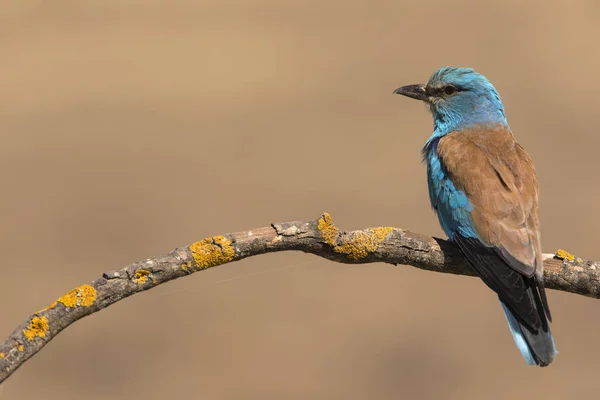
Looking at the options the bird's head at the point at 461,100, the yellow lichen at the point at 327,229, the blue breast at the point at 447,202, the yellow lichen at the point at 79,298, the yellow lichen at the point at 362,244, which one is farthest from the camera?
the bird's head at the point at 461,100

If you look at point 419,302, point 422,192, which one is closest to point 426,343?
point 419,302

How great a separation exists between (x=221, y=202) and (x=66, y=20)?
27.2ft

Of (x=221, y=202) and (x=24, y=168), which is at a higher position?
(x=24, y=168)

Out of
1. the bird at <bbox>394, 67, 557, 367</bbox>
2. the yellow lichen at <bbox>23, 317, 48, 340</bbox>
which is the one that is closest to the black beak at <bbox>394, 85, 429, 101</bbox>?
the bird at <bbox>394, 67, 557, 367</bbox>

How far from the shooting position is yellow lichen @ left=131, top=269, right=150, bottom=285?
4.91m

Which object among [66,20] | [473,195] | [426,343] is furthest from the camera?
[66,20]

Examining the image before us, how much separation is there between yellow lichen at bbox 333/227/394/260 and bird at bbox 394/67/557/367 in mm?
773

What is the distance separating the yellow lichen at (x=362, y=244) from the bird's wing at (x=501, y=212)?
80cm

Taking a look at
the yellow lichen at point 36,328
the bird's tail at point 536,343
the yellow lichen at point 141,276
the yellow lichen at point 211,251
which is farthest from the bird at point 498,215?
the yellow lichen at point 36,328

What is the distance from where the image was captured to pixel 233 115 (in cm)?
1845

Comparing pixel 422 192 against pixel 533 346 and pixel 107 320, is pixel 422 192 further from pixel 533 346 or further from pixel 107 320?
pixel 533 346

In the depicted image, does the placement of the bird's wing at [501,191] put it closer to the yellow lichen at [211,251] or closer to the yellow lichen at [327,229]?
the yellow lichen at [327,229]

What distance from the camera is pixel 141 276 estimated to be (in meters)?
4.92

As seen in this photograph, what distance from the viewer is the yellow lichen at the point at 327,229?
5.25 metres
